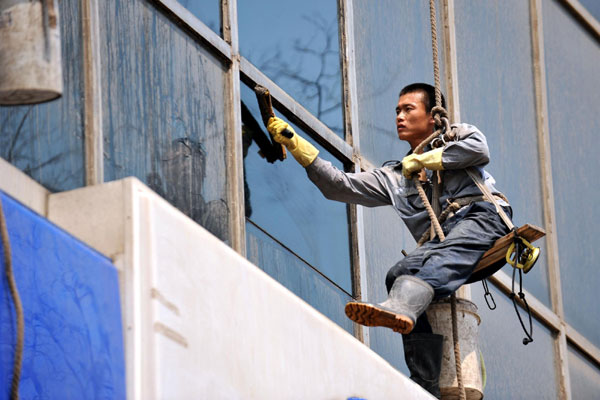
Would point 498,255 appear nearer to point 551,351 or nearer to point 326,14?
point 326,14

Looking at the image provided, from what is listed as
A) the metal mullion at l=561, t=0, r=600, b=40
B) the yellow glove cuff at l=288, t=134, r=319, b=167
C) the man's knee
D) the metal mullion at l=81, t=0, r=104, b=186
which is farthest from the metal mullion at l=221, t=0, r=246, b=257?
the metal mullion at l=561, t=0, r=600, b=40

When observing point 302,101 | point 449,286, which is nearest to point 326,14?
point 302,101

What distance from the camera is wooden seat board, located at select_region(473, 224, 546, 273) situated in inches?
286

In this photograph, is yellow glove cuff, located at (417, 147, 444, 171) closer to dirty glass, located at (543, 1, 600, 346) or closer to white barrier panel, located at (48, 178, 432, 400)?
white barrier panel, located at (48, 178, 432, 400)

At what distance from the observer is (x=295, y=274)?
8070 millimetres

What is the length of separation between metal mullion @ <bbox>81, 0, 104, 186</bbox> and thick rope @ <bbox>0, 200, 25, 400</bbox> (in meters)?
2.03

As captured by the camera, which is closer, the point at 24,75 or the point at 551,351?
the point at 24,75

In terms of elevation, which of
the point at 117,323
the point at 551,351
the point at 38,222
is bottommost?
the point at 117,323

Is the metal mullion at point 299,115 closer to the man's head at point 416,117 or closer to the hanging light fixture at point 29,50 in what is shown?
the man's head at point 416,117

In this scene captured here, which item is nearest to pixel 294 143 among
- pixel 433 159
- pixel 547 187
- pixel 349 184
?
pixel 349 184

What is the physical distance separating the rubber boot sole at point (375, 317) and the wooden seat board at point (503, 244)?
0.97 meters

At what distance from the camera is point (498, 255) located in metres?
7.46

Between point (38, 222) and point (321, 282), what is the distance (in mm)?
3976

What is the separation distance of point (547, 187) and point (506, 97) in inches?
34.5
